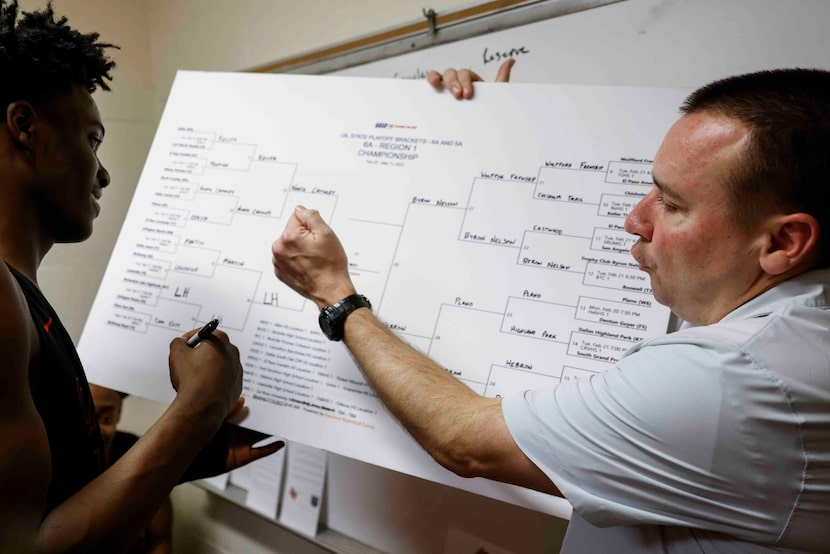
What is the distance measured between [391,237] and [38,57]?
0.60m

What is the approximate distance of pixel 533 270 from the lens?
1021 mm

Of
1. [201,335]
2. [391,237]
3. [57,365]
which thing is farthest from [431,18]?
[57,365]

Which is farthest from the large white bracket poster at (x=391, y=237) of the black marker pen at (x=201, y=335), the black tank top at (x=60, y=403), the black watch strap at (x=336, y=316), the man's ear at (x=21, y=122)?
the man's ear at (x=21, y=122)

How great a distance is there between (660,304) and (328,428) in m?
0.57

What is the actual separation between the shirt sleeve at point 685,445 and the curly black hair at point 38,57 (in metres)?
0.87

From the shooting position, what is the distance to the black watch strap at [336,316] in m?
1.02

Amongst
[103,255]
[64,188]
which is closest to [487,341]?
[64,188]

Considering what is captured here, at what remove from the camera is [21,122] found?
2.88ft

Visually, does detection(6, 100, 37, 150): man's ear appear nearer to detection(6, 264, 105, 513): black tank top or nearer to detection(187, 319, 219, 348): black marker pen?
detection(6, 264, 105, 513): black tank top

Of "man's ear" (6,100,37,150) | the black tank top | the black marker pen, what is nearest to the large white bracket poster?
the black marker pen

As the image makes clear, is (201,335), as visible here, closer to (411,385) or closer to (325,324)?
(325,324)

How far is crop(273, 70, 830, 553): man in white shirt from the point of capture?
664 mm

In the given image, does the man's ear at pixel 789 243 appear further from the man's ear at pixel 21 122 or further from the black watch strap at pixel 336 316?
the man's ear at pixel 21 122

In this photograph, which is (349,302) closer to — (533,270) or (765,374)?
(533,270)
